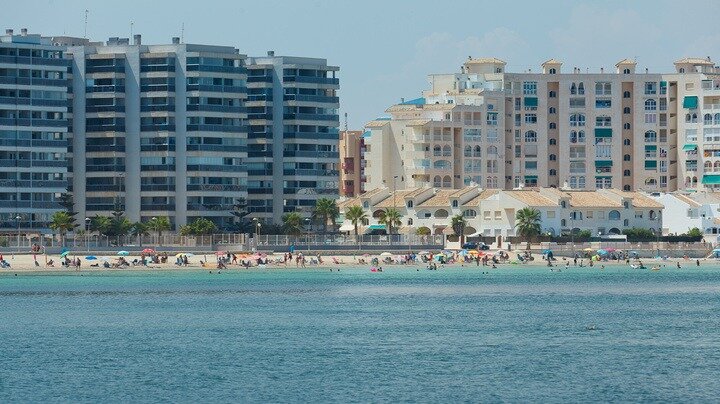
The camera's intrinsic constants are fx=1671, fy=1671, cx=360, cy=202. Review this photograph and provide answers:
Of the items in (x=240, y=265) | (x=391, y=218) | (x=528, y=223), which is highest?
(x=391, y=218)

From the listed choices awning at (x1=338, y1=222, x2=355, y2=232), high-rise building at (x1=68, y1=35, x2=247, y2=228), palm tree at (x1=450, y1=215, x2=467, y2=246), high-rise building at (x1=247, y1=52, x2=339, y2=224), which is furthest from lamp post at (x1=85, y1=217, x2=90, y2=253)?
palm tree at (x1=450, y1=215, x2=467, y2=246)

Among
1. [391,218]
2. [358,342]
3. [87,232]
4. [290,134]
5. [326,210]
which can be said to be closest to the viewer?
[358,342]

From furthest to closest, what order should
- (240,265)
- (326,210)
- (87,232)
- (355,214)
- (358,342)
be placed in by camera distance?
(326,210) → (355,214) → (87,232) → (240,265) → (358,342)

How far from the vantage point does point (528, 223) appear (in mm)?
181625

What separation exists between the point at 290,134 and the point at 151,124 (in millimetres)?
17927

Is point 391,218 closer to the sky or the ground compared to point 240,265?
closer to the sky

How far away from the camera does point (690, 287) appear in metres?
137

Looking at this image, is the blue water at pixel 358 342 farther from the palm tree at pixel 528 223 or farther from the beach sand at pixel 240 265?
the palm tree at pixel 528 223

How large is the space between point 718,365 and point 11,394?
102ft

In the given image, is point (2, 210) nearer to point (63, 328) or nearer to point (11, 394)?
point (63, 328)

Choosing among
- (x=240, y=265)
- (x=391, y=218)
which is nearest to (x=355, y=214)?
(x=391, y=218)

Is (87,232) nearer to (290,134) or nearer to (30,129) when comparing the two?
(30,129)

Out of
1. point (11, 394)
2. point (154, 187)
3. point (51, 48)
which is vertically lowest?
point (11, 394)

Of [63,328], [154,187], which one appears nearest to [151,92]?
[154,187]
